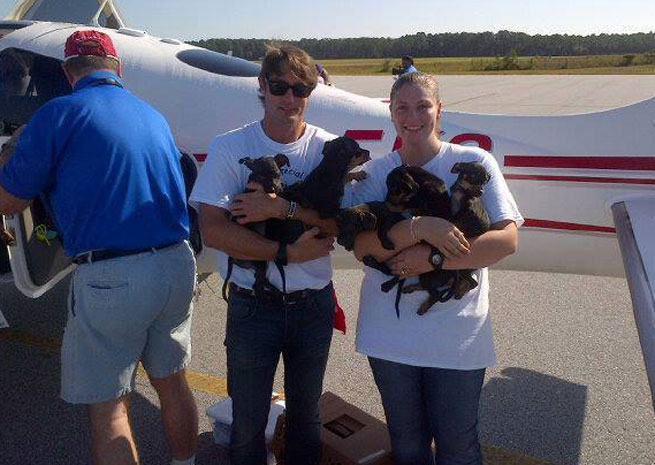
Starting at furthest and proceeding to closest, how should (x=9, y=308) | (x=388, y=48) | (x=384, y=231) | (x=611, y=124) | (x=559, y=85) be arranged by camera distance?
(x=388, y=48) < (x=559, y=85) < (x=9, y=308) < (x=611, y=124) < (x=384, y=231)

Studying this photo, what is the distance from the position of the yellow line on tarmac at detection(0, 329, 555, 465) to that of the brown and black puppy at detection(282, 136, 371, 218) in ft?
5.23

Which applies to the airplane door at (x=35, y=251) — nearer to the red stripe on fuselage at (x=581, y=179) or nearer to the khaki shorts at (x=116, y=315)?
the khaki shorts at (x=116, y=315)

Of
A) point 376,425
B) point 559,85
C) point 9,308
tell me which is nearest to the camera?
point 376,425

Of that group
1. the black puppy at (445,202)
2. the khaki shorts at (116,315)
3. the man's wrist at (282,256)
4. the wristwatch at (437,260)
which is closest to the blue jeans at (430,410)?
the black puppy at (445,202)

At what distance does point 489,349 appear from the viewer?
7.11ft

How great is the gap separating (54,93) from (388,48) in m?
73.1

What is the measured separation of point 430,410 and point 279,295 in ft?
2.08

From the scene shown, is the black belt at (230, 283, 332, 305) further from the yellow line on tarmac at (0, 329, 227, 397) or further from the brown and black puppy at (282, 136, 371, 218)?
the yellow line on tarmac at (0, 329, 227, 397)

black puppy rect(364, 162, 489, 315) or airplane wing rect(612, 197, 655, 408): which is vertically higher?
black puppy rect(364, 162, 489, 315)

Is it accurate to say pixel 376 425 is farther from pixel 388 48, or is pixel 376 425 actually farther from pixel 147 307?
pixel 388 48

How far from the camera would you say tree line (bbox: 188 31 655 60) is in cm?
6738

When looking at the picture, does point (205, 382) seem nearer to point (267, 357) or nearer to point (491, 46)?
point (267, 357)

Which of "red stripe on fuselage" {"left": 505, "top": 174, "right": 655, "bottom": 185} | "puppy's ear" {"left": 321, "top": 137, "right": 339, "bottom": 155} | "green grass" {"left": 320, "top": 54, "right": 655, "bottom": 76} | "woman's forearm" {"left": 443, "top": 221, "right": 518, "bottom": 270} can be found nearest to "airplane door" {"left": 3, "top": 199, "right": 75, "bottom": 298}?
"puppy's ear" {"left": 321, "top": 137, "right": 339, "bottom": 155}

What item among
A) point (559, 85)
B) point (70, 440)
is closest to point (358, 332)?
point (70, 440)
